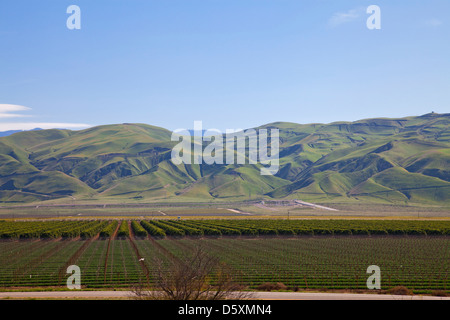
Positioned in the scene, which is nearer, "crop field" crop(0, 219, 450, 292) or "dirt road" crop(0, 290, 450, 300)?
"dirt road" crop(0, 290, 450, 300)

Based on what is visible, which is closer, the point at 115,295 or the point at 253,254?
the point at 115,295

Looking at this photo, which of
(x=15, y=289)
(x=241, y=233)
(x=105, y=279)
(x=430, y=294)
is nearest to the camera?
(x=430, y=294)

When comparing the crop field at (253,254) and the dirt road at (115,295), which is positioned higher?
the dirt road at (115,295)

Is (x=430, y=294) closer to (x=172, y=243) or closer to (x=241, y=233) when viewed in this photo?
(x=172, y=243)

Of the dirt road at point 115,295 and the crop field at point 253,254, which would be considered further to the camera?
the crop field at point 253,254

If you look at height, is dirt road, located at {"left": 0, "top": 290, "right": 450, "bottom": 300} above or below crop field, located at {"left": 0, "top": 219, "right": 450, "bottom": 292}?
above
